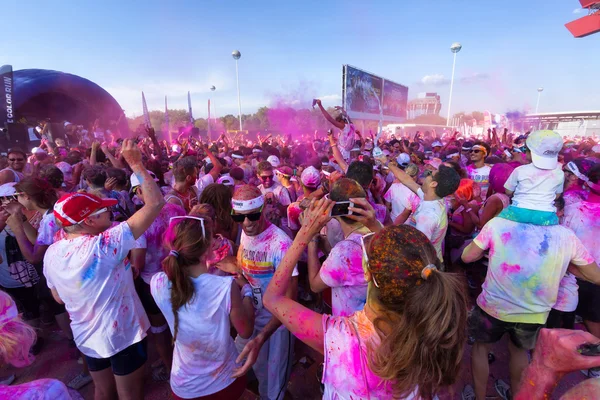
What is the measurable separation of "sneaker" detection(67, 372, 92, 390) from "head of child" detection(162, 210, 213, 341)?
98.5 inches

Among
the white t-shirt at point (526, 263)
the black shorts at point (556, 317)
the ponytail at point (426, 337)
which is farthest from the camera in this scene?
the black shorts at point (556, 317)

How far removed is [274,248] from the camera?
2.64 meters

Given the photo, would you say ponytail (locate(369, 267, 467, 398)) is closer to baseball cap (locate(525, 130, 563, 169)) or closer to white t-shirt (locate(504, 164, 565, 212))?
white t-shirt (locate(504, 164, 565, 212))

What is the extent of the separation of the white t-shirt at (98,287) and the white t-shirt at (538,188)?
327 cm

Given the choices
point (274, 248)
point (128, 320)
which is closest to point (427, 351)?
point (274, 248)

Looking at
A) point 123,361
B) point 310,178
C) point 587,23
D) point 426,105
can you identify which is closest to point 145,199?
point 123,361

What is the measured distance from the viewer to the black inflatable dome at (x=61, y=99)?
21.1 metres

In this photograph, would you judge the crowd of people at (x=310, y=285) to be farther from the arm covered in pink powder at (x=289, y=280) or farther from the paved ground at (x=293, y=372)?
the paved ground at (x=293, y=372)

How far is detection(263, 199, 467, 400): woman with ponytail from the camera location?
1.16 metres

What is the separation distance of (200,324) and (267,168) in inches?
126

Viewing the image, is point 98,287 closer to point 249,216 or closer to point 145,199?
point 145,199

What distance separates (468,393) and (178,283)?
3.27m

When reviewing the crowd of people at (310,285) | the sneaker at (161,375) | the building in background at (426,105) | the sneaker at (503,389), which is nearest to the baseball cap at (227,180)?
the crowd of people at (310,285)

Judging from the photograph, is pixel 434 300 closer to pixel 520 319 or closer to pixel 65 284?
pixel 520 319
